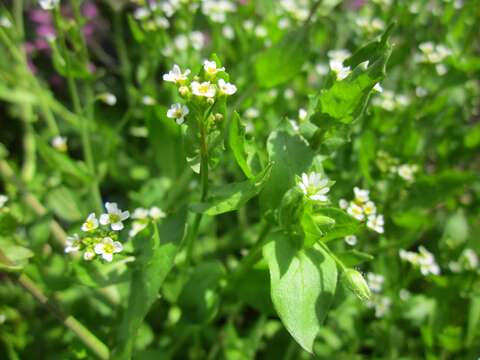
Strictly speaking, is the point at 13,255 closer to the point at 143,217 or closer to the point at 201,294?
the point at 143,217

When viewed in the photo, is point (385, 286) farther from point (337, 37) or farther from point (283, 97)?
A: point (337, 37)

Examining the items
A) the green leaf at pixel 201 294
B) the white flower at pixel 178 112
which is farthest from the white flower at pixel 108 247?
the green leaf at pixel 201 294

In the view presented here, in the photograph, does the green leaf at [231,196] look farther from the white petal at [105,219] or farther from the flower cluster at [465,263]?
the flower cluster at [465,263]

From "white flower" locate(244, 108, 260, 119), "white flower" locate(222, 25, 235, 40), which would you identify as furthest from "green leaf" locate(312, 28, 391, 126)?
"white flower" locate(222, 25, 235, 40)

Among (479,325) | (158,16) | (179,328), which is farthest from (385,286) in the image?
(158,16)

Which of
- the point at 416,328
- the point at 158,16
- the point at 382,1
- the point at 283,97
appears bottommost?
the point at 416,328

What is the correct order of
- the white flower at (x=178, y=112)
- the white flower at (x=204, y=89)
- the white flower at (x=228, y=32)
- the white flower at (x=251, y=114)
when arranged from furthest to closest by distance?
the white flower at (x=228, y=32) → the white flower at (x=251, y=114) → the white flower at (x=178, y=112) → the white flower at (x=204, y=89)
